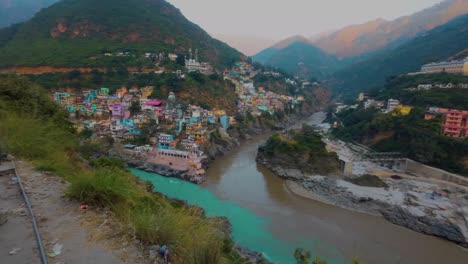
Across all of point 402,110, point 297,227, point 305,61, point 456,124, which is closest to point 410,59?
point 402,110

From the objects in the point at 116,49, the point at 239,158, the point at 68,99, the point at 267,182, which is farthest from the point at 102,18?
the point at 267,182

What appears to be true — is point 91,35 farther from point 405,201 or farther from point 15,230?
point 15,230

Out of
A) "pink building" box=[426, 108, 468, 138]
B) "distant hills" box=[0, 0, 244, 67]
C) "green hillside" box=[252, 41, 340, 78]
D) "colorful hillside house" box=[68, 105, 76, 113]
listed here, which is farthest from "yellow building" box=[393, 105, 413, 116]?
"green hillside" box=[252, 41, 340, 78]

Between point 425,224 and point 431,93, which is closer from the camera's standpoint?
point 425,224

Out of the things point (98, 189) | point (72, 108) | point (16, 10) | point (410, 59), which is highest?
point (16, 10)

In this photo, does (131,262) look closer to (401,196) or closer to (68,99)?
(401,196)

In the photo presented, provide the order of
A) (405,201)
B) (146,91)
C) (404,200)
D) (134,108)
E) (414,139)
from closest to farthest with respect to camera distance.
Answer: (405,201), (404,200), (414,139), (134,108), (146,91)

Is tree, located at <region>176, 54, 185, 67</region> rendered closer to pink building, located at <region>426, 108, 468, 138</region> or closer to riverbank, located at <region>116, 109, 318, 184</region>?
riverbank, located at <region>116, 109, 318, 184</region>

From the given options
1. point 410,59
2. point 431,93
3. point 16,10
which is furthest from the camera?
point 16,10
